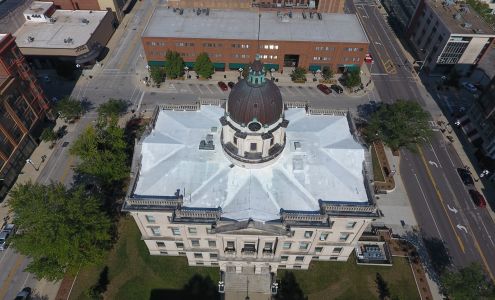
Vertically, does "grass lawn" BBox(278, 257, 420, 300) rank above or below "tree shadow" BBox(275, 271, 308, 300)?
above

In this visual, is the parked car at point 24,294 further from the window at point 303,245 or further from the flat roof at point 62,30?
the flat roof at point 62,30

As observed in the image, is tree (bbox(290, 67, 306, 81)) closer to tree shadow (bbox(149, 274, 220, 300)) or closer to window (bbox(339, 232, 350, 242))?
window (bbox(339, 232, 350, 242))

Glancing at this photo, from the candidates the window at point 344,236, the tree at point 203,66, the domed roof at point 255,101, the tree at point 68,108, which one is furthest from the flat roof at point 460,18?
the tree at point 68,108

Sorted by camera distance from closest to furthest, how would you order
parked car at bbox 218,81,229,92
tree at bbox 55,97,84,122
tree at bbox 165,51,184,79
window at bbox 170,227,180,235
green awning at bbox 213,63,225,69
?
window at bbox 170,227,180,235
tree at bbox 55,97,84,122
tree at bbox 165,51,184,79
parked car at bbox 218,81,229,92
green awning at bbox 213,63,225,69

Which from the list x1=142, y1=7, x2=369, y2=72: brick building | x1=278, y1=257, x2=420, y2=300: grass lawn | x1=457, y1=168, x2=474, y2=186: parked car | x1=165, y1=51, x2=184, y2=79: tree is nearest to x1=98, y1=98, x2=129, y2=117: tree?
x1=165, y1=51, x2=184, y2=79: tree

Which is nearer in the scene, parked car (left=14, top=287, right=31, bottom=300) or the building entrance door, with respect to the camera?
parked car (left=14, top=287, right=31, bottom=300)

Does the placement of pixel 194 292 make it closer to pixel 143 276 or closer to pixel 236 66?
pixel 143 276

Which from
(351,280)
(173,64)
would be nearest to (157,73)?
(173,64)
